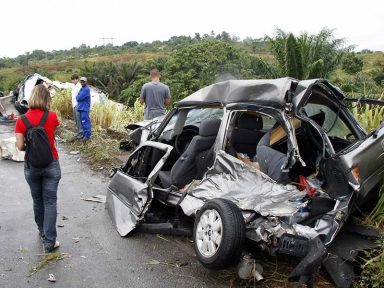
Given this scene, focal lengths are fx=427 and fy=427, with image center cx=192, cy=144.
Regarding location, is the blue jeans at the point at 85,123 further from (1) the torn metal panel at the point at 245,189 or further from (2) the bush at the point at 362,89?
(1) the torn metal panel at the point at 245,189

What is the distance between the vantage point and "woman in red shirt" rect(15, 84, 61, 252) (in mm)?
4527

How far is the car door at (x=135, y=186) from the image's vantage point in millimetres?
5008

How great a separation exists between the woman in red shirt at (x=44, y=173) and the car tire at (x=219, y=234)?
5.65ft

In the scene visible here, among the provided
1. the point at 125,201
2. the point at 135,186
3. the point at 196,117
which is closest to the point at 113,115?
the point at 196,117

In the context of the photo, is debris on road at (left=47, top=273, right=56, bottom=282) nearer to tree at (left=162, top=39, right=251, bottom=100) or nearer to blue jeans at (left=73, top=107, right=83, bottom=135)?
blue jeans at (left=73, top=107, right=83, bottom=135)

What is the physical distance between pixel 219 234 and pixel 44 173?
82.5 inches

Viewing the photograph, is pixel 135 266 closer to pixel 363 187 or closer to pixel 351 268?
pixel 351 268

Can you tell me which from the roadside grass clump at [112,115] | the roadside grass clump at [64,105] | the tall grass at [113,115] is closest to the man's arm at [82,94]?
the tall grass at [113,115]

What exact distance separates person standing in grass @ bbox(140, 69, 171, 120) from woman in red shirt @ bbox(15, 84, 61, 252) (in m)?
4.74

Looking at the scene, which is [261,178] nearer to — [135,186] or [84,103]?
[135,186]

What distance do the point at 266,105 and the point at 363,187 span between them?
3.92ft

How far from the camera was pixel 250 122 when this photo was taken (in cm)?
498

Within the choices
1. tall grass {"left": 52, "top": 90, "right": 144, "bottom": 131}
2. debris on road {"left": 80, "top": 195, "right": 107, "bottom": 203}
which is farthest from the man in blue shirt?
debris on road {"left": 80, "top": 195, "right": 107, "bottom": 203}

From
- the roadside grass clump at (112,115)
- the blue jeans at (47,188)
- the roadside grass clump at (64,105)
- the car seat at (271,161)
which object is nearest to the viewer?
the car seat at (271,161)
